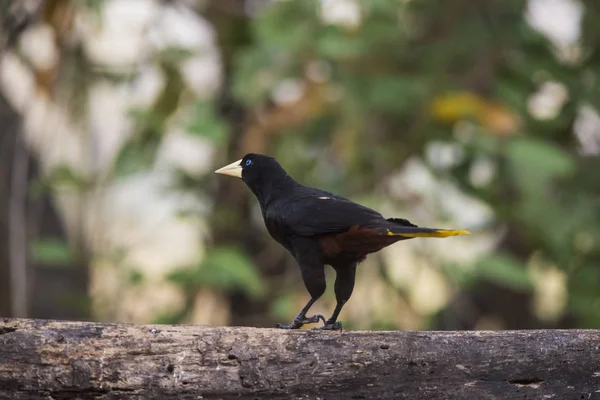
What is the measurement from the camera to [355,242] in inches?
95.5

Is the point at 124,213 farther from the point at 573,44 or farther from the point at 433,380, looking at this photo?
the point at 433,380

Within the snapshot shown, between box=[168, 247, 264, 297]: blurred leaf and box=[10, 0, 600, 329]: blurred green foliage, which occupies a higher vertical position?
box=[10, 0, 600, 329]: blurred green foliage

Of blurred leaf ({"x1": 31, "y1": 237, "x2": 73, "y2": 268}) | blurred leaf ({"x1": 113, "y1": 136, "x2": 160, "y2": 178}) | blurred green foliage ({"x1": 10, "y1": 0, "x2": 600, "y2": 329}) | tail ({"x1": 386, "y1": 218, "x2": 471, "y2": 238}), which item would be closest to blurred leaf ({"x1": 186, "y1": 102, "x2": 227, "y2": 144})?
blurred green foliage ({"x1": 10, "y1": 0, "x2": 600, "y2": 329})

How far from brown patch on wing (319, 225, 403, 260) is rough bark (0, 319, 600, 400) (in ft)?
0.87

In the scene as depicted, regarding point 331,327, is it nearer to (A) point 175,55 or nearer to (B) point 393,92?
(B) point 393,92

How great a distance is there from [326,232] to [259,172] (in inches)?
16.4

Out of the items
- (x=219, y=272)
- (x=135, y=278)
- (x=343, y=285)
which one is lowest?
(x=343, y=285)

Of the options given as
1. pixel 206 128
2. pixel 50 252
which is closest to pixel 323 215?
pixel 206 128

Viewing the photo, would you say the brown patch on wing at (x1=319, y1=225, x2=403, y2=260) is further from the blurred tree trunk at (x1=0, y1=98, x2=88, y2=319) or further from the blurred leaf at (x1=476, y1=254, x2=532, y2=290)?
the blurred tree trunk at (x1=0, y1=98, x2=88, y2=319)

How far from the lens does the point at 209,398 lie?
2.17 metres

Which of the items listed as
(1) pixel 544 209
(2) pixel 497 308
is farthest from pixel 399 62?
(2) pixel 497 308

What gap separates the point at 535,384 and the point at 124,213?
150 inches

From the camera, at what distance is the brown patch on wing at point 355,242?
238 cm

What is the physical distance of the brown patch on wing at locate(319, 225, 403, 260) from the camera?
2379 mm
